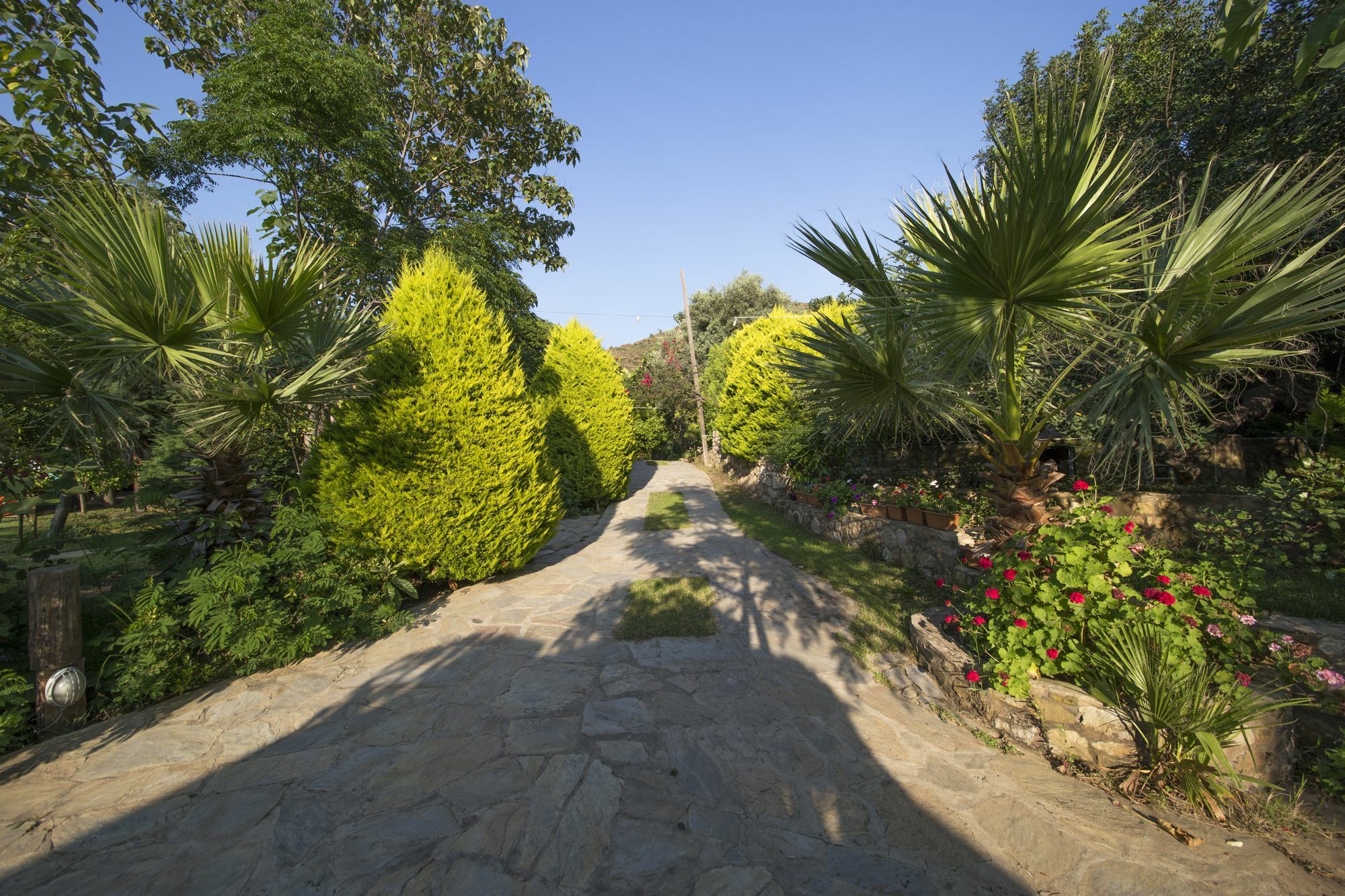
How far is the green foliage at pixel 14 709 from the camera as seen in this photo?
269 cm

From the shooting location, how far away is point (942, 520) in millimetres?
5684

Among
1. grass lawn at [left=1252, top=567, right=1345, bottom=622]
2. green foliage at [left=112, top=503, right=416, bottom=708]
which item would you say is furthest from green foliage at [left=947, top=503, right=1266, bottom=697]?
green foliage at [left=112, top=503, right=416, bottom=708]

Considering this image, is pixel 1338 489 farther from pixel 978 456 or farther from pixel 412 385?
pixel 412 385

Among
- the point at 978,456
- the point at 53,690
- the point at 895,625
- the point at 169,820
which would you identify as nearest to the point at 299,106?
the point at 53,690

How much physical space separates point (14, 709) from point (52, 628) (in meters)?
0.47

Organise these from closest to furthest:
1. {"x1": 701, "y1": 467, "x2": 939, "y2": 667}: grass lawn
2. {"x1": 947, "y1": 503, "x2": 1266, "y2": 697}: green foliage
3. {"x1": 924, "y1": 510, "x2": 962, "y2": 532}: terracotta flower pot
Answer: {"x1": 947, "y1": 503, "x2": 1266, "y2": 697}: green foliage, {"x1": 701, "y1": 467, "x2": 939, "y2": 667}: grass lawn, {"x1": 924, "y1": 510, "x2": 962, "y2": 532}: terracotta flower pot

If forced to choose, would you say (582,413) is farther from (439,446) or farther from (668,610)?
(668,610)

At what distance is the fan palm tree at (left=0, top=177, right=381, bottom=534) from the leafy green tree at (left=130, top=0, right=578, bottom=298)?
9.57 ft

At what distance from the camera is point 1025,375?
587 cm

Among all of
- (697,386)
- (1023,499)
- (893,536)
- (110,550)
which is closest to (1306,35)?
(1023,499)

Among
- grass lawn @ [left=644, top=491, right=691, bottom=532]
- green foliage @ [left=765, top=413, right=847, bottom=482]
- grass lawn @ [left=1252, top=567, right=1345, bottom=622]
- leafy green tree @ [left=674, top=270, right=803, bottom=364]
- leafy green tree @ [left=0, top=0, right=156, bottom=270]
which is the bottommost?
grass lawn @ [left=644, top=491, right=691, bottom=532]

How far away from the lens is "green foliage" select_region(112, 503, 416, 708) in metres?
3.32

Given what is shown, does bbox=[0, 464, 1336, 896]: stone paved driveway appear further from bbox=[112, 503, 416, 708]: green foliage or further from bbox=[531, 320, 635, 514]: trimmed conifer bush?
bbox=[531, 320, 635, 514]: trimmed conifer bush

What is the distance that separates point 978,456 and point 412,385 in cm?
740
